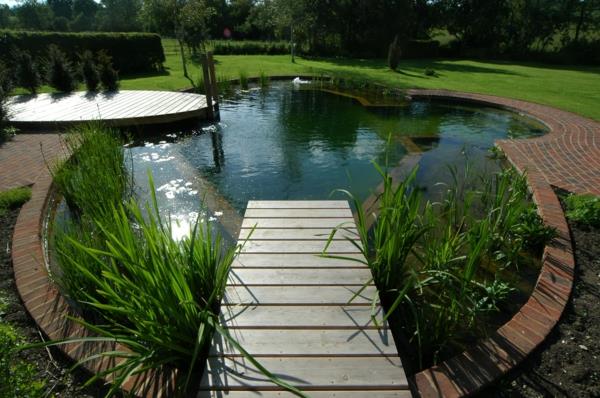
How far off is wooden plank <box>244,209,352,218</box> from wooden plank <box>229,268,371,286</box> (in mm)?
877

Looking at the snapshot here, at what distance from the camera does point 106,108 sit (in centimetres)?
739

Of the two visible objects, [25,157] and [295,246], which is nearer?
[295,246]

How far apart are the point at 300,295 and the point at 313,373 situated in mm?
601

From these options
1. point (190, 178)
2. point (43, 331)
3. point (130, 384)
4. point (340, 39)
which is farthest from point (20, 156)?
point (340, 39)

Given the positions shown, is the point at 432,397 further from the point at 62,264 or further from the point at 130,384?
the point at 62,264

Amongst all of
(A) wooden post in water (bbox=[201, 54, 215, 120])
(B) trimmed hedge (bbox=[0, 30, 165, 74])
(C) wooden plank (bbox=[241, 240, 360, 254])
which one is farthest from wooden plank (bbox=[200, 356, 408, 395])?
(B) trimmed hedge (bbox=[0, 30, 165, 74])

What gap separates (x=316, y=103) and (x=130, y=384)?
355 inches

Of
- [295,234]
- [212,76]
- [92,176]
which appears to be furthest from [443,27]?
[92,176]

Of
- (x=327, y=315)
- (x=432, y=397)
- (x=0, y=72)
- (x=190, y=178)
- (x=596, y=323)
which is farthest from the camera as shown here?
(x=0, y=72)

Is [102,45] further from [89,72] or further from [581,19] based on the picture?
[581,19]

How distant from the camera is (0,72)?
751 cm

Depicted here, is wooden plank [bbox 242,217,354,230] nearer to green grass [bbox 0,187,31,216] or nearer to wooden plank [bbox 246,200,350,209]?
wooden plank [bbox 246,200,350,209]

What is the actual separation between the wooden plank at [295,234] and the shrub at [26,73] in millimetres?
9800

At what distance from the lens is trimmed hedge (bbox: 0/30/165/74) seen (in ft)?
40.5
